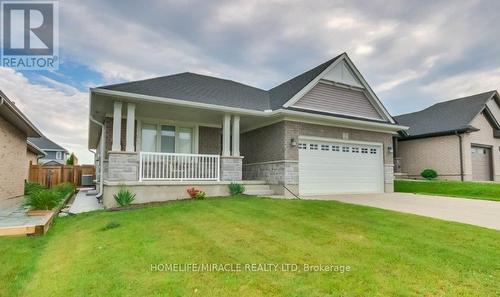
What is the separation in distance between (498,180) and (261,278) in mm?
22601

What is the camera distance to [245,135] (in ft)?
47.2

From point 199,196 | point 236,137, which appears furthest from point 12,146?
point 236,137

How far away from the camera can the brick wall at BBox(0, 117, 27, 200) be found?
10828mm

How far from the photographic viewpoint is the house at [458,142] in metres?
17.6

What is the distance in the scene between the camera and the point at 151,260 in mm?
4031

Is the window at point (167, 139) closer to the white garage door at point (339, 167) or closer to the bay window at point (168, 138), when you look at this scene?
the bay window at point (168, 138)

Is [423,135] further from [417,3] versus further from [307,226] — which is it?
[307,226]

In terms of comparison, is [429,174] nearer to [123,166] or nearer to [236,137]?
[236,137]

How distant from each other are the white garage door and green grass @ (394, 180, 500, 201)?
3.01 meters

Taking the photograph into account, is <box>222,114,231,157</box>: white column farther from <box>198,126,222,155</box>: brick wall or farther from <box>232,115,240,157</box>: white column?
<box>198,126,222,155</box>: brick wall

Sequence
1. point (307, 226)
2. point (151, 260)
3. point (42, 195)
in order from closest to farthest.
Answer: point (151, 260), point (307, 226), point (42, 195)

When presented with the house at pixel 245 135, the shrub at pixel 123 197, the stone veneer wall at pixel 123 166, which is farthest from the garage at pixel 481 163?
the shrub at pixel 123 197

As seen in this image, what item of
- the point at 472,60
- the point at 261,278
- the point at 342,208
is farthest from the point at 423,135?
the point at 261,278

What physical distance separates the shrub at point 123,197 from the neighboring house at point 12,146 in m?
4.19
